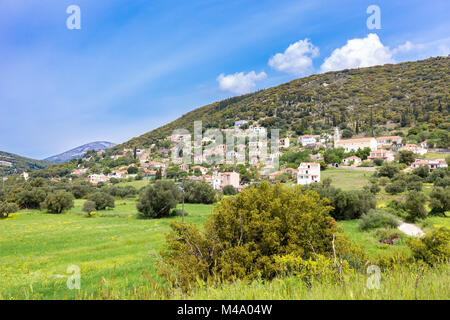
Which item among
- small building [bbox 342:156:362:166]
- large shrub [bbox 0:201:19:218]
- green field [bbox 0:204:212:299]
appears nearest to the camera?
green field [bbox 0:204:212:299]

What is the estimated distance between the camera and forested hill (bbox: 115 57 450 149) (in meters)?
100

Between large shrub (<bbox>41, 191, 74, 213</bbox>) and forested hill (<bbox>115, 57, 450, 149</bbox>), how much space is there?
3519 inches

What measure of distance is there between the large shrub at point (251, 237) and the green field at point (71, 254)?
1.47 metres

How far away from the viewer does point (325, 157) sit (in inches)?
2443

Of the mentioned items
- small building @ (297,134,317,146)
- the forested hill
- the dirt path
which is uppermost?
the forested hill

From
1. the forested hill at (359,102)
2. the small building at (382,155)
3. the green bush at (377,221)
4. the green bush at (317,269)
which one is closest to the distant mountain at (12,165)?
the forested hill at (359,102)

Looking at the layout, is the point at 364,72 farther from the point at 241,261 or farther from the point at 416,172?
the point at 241,261

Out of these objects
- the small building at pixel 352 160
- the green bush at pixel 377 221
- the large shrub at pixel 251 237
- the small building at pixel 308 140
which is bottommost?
the green bush at pixel 377 221

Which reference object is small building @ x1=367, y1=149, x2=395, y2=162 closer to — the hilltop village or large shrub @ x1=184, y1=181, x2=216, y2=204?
the hilltop village

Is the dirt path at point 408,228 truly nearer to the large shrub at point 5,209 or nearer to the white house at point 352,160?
the white house at point 352,160

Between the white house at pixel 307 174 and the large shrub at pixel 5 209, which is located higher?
the white house at pixel 307 174

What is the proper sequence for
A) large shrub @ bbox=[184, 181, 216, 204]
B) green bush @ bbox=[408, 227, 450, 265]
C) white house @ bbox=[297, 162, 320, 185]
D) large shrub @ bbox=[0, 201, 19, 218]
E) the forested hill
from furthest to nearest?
1. the forested hill
2. white house @ bbox=[297, 162, 320, 185]
3. large shrub @ bbox=[184, 181, 216, 204]
4. large shrub @ bbox=[0, 201, 19, 218]
5. green bush @ bbox=[408, 227, 450, 265]

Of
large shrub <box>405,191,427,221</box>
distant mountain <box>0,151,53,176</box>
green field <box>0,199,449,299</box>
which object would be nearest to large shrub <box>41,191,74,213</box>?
green field <box>0,199,449,299</box>

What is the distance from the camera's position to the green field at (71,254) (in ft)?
31.6
